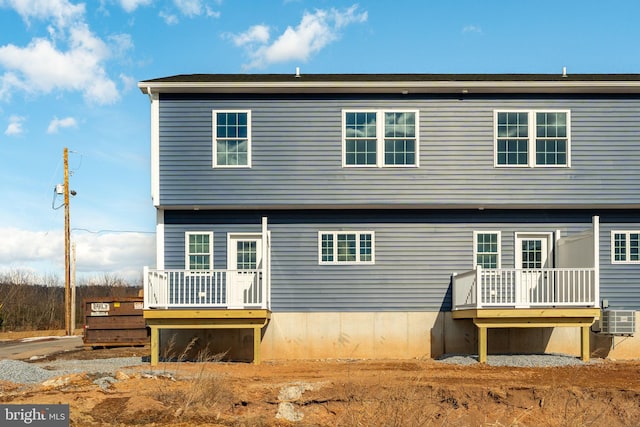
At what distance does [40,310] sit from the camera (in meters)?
42.9

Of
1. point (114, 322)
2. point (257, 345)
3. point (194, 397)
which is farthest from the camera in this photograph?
point (114, 322)

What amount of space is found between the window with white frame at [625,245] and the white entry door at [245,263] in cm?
927

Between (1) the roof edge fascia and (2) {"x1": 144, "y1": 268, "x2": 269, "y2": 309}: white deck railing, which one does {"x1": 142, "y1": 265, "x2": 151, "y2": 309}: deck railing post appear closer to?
(2) {"x1": 144, "y1": 268, "x2": 269, "y2": 309}: white deck railing

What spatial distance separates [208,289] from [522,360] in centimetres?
786

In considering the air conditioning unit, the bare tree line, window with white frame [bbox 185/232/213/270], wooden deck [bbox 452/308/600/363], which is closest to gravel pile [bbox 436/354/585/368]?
wooden deck [bbox 452/308/600/363]

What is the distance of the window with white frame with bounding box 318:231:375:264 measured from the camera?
742 inches

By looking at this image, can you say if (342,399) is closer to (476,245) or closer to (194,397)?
(194,397)

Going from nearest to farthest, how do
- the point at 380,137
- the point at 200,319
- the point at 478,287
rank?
1. the point at 478,287
2. the point at 200,319
3. the point at 380,137

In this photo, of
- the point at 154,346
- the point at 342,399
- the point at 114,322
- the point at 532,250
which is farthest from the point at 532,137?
the point at 114,322

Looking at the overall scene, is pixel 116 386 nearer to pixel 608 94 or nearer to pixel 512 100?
pixel 512 100

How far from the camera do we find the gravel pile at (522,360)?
16.7 metres

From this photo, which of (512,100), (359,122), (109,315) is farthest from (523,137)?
(109,315)

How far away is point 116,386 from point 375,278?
790 centimetres

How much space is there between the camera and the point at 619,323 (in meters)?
18.0
